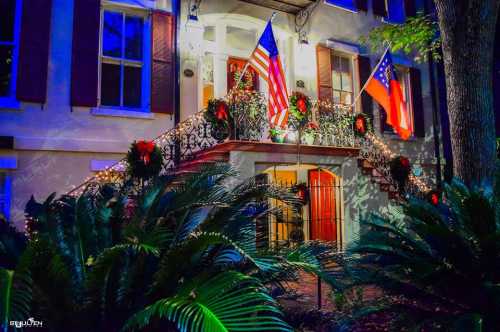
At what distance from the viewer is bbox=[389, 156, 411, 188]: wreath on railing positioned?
9164 millimetres

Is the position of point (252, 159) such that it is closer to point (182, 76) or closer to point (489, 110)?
point (182, 76)

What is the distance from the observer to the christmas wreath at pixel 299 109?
27.2 ft

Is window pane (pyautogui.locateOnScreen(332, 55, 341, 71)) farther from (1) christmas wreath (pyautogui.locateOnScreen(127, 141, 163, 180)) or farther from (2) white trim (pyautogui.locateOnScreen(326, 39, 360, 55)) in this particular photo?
(1) christmas wreath (pyautogui.locateOnScreen(127, 141, 163, 180))

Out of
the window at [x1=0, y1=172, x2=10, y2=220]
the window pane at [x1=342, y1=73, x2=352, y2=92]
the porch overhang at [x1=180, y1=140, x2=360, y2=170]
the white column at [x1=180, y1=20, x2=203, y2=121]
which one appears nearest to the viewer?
the window at [x1=0, y1=172, x2=10, y2=220]

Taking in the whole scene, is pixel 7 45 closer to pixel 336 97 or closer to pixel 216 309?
pixel 216 309

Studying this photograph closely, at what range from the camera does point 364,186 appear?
29.2 ft

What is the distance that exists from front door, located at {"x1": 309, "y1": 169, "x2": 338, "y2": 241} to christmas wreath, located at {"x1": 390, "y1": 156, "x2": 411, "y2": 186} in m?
1.41

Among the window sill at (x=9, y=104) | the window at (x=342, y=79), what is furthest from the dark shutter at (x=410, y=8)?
the window sill at (x=9, y=104)

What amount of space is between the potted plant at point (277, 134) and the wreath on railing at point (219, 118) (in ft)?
3.62

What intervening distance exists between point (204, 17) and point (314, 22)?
10.1 feet

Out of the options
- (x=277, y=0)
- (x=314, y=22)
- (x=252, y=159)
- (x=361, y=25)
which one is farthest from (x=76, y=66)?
(x=361, y=25)

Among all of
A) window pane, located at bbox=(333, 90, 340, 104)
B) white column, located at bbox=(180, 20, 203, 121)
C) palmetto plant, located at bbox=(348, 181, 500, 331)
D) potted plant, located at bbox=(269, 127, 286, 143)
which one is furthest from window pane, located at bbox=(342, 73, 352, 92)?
palmetto plant, located at bbox=(348, 181, 500, 331)

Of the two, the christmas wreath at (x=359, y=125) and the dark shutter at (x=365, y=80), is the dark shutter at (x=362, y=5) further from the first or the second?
the christmas wreath at (x=359, y=125)

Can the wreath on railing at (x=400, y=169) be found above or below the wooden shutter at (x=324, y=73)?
below
